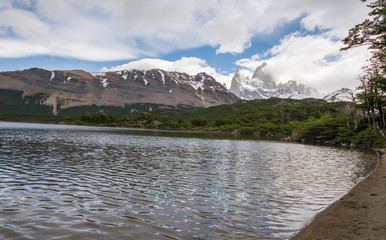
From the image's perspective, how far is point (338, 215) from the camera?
14.3 m

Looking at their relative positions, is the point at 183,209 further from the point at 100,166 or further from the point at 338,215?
the point at 100,166

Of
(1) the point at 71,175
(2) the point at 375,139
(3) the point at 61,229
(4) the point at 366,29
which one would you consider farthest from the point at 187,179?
(2) the point at 375,139

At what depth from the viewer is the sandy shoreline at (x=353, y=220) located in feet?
36.5

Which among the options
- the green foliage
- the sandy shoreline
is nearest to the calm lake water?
the sandy shoreline

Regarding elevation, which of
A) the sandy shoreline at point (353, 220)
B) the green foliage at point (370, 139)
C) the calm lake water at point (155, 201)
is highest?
the green foliage at point (370, 139)

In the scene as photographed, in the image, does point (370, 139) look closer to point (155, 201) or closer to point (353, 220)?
point (353, 220)

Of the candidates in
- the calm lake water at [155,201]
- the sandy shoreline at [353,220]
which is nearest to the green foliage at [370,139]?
the calm lake water at [155,201]

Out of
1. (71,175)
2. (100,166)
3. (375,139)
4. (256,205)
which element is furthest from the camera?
(375,139)

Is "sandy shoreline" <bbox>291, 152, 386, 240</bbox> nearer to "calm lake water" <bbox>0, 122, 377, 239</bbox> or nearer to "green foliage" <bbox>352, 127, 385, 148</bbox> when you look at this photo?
"calm lake water" <bbox>0, 122, 377, 239</bbox>

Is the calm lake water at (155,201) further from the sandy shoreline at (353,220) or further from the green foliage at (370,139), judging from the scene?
the green foliage at (370,139)

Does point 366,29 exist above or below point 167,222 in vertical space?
above

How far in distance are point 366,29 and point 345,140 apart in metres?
68.5

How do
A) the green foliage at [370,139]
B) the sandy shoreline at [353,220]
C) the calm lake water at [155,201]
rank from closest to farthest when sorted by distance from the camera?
1. the sandy shoreline at [353,220]
2. the calm lake water at [155,201]
3. the green foliage at [370,139]

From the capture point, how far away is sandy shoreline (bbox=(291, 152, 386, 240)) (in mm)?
11125
